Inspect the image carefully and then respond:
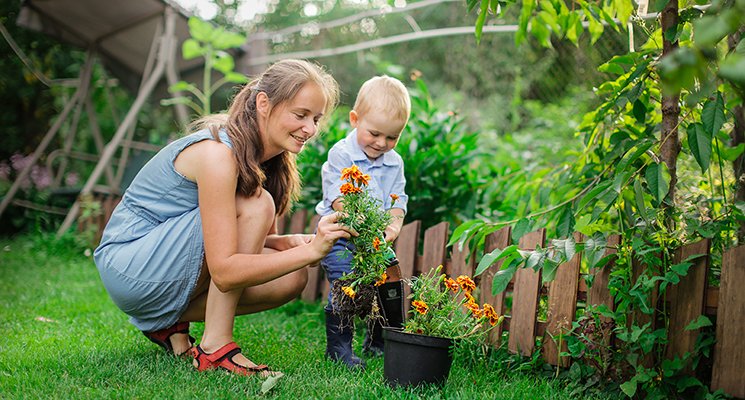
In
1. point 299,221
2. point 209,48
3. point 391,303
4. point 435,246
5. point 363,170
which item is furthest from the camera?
point 209,48

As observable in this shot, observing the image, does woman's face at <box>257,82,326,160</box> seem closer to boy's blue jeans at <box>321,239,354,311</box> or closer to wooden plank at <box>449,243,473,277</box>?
boy's blue jeans at <box>321,239,354,311</box>

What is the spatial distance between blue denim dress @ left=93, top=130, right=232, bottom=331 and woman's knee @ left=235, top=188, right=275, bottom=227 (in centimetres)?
14

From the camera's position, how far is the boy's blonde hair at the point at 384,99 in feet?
8.18

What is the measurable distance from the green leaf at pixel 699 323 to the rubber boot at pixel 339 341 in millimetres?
1013

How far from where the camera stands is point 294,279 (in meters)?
2.39

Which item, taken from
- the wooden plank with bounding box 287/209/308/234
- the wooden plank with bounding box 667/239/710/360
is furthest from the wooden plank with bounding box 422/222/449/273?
the wooden plank with bounding box 287/209/308/234

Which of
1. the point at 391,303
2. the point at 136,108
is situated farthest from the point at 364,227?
the point at 136,108

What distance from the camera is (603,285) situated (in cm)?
207

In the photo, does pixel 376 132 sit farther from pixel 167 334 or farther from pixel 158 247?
pixel 167 334

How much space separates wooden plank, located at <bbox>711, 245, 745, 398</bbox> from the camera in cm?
172

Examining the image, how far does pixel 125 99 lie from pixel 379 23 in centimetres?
439

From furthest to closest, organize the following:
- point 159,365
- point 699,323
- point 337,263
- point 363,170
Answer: point 363,170 < point 337,263 < point 159,365 < point 699,323

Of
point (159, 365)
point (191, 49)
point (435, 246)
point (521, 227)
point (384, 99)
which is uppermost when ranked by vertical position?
point (191, 49)

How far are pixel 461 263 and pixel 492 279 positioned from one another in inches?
10.1
